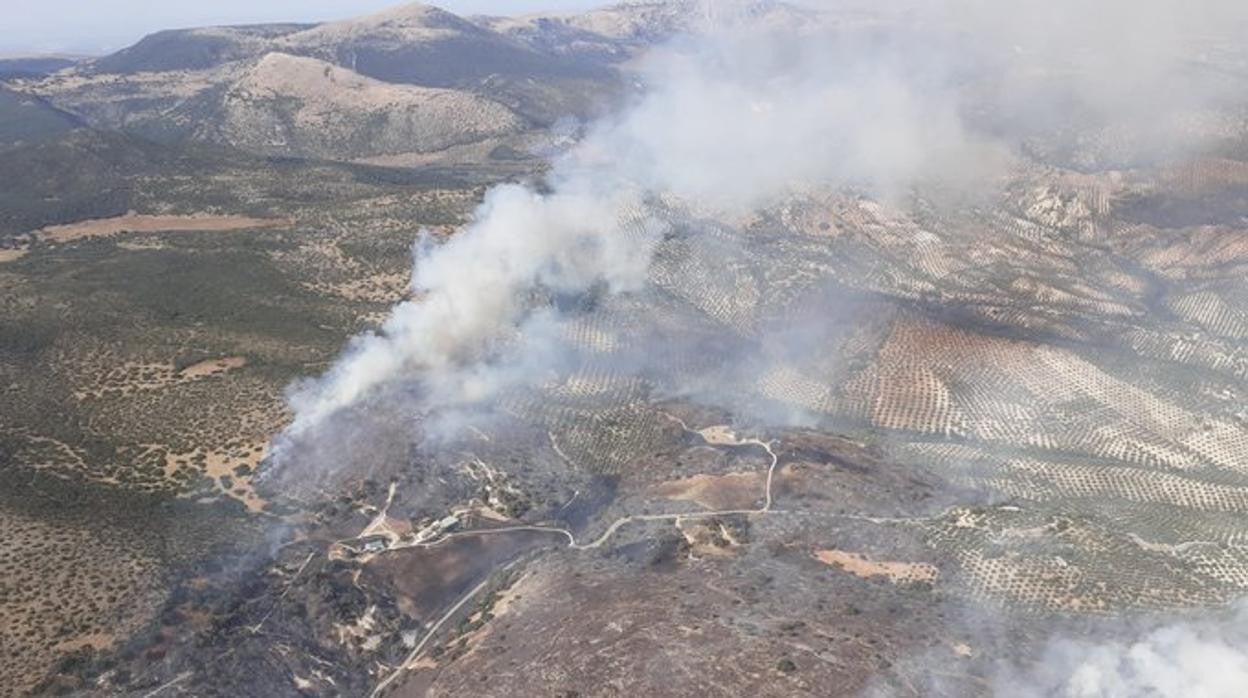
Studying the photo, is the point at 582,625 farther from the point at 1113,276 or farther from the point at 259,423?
the point at 1113,276

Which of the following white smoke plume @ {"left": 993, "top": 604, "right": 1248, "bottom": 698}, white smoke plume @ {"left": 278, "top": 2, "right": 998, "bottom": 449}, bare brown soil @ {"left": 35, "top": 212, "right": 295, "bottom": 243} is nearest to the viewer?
white smoke plume @ {"left": 993, "top": 604, "right": 1248, "bottom": 698}

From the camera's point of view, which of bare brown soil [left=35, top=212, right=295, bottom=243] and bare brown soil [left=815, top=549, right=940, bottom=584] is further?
bare brown soil [left=35, top=212, right=295, bottom=243]

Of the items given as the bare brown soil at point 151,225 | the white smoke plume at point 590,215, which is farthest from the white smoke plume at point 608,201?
the bare brown soil at point 151,225

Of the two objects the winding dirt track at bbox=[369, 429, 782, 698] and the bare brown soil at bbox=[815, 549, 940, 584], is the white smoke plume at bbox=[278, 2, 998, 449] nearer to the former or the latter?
the winding dirt track at bbox=[369, 429, 782, 698]

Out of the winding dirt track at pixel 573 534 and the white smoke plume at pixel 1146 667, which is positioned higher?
the white smoke plume at pixel 1146 667

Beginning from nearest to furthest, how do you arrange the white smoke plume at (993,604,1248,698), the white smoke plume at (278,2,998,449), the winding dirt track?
the white smoke plume at (993,604,1248,698) → the winding dirt track → the white smoke plume at (278,2,998,449)

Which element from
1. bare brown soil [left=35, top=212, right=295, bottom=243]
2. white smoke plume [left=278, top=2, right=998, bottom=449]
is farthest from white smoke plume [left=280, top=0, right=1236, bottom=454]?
bare brown soil [left=35, top=212, right=295, bottom=243]

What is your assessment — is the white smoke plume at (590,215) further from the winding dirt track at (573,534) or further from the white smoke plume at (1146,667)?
the white smoke plume at (1146,667)

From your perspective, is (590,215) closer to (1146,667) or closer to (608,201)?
(608,201)

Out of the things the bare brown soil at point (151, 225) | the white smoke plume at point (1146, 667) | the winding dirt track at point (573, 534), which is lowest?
the winding dirt track at point (573, 534)

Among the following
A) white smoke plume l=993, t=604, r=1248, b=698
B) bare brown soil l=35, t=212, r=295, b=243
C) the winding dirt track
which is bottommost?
the winding dirt track
